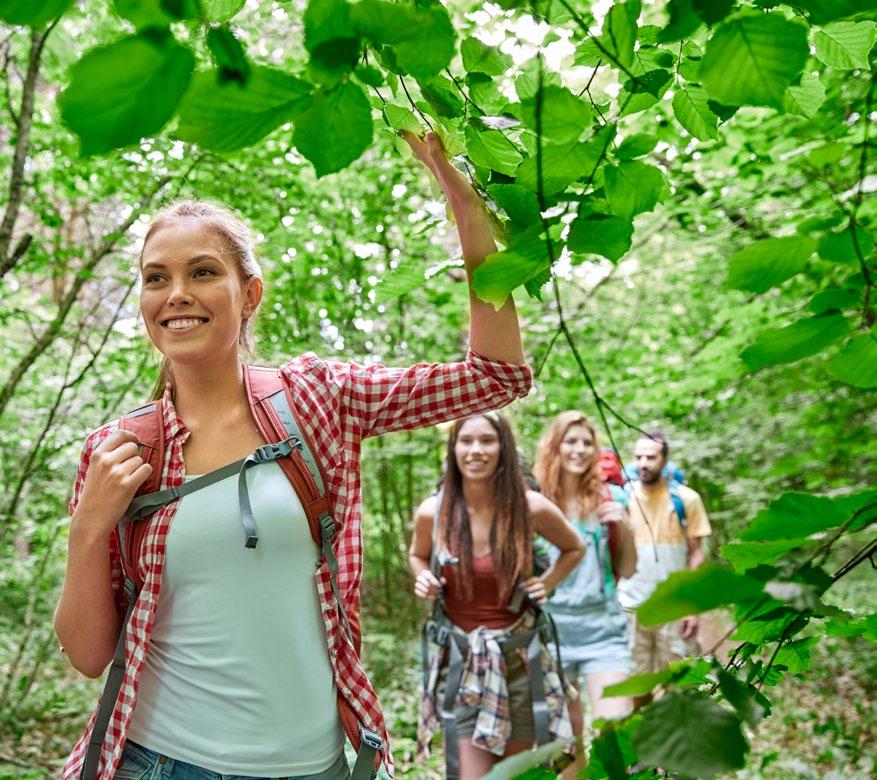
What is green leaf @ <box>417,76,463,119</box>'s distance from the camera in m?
0.89

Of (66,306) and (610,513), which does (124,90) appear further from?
(610,513)

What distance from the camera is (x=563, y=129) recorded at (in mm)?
726

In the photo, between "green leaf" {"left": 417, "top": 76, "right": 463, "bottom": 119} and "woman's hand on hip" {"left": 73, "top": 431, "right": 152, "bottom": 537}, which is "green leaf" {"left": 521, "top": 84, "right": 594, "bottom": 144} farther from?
"woman's hand on hip" {"left": 73, "top": 431, "right": 152, "bottom": 537}

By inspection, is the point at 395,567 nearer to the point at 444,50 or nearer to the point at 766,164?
the point at 766,164

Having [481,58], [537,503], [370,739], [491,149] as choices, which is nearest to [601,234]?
[491,149]

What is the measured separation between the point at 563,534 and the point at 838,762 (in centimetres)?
262

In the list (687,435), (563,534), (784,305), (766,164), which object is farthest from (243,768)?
(687,435)

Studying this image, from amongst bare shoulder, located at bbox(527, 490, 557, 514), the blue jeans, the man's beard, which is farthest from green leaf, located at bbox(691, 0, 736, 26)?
the man's beard

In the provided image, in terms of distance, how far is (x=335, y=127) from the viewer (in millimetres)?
590

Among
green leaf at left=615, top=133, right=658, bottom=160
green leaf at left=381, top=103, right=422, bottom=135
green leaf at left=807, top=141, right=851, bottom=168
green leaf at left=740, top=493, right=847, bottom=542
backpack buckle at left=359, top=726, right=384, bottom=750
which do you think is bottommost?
backpack buckle at left=359, top=726, right=384, bottom=750

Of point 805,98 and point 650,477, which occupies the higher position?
point 805,98

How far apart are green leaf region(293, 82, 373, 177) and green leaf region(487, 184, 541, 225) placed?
0.28 metres

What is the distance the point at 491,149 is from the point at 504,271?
18 centimetres

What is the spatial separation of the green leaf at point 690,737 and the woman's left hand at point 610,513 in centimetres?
391
